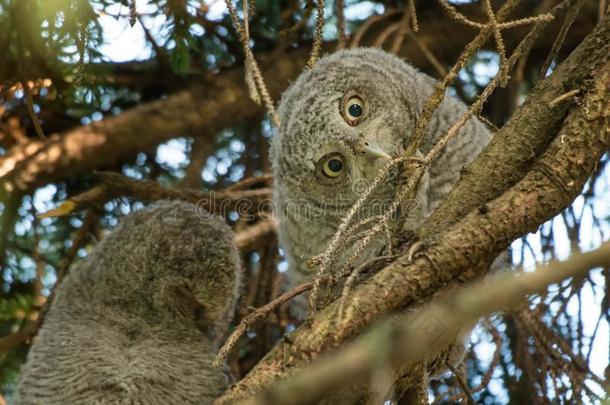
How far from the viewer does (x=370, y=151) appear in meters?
3.15

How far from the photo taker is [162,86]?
427 centimetres

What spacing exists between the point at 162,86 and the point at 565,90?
2.39m

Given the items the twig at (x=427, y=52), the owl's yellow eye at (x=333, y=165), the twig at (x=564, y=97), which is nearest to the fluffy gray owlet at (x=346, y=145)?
the owl's yellow eye at (x=333, y=165)

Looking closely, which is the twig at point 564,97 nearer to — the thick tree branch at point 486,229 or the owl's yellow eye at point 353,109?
the thick tree branch at point 486,229

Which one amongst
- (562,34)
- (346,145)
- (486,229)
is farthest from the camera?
(346,145)

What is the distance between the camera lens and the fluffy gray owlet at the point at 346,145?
3.28m

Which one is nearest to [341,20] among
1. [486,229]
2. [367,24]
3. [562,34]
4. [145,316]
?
[367,24]

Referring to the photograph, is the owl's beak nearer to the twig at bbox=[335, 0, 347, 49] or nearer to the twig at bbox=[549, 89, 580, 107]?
the twig at bbox=[335, 0, 347, 49]

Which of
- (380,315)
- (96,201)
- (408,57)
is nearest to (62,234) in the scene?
(96,201)

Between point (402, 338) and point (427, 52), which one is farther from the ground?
point (427, 52)

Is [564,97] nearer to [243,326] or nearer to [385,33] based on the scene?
[243,326]

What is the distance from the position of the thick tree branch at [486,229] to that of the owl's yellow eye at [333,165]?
39.0 inches

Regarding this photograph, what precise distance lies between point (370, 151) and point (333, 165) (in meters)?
0.25

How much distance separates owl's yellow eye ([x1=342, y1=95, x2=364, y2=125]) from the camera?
3350 mm
